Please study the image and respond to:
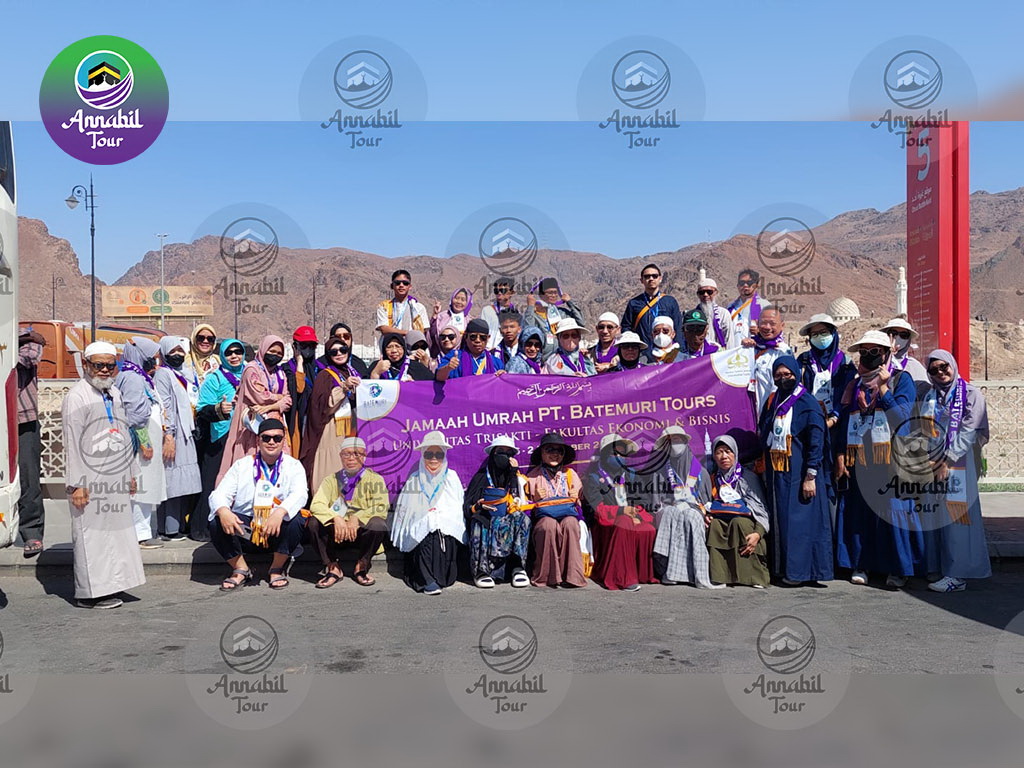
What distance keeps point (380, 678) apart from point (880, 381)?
4387 millimetres

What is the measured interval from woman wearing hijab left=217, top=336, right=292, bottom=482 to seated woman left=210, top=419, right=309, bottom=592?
49cm

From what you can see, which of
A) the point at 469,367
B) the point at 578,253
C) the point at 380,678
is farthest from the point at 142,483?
the point at 578,253

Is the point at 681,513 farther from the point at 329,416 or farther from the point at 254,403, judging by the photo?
the point at 254,403

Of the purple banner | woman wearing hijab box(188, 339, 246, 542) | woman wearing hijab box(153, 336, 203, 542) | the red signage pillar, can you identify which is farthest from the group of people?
the red signage pillar

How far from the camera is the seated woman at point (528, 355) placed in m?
8.38

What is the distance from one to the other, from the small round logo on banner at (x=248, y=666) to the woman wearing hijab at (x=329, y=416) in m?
1.75

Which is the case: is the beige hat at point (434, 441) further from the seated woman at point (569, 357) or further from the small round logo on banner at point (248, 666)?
the small round logo on banner at point (248, 666)

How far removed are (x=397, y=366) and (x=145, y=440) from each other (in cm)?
224

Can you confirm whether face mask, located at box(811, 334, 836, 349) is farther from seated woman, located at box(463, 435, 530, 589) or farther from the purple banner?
seated woman, located at box(463, 435, 530, 589)

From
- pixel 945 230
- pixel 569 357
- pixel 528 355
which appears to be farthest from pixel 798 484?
pixel 945 230

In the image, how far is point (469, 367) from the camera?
8.39m

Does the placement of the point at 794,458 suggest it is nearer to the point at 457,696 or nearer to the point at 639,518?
the point at 639,518

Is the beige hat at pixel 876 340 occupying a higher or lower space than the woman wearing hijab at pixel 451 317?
lower

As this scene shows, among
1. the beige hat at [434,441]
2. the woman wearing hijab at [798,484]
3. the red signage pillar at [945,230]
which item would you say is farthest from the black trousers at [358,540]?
the red signage pillar at [945,230]
